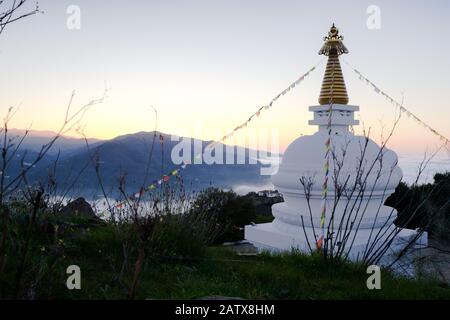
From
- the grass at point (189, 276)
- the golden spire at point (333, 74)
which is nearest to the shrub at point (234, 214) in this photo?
the golden spire at point (333, 74)

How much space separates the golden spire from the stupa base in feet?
9.49

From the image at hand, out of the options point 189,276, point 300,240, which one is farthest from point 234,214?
point 189,276

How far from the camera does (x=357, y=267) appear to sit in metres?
5.62

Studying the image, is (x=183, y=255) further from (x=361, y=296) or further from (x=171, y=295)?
(x=361, y=296)

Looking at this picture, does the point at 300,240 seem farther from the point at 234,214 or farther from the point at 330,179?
the point at 234,214

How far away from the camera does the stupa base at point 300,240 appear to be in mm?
8172

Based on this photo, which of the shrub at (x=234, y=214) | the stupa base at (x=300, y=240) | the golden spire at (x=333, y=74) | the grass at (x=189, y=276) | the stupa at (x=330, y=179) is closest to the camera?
the grass at (x=189, y=276)

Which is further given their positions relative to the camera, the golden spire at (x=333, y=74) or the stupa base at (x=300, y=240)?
the golden spire at (x=333, y=74)

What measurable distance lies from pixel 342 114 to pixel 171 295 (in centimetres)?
639

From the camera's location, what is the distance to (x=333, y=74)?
9.70 meters

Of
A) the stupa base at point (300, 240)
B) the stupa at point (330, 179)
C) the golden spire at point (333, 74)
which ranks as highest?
the golden spire at point (333, 74)

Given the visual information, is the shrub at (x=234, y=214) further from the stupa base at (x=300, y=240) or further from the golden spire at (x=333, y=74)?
the golden spire at (x=333, y=74)

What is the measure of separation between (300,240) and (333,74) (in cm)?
378
